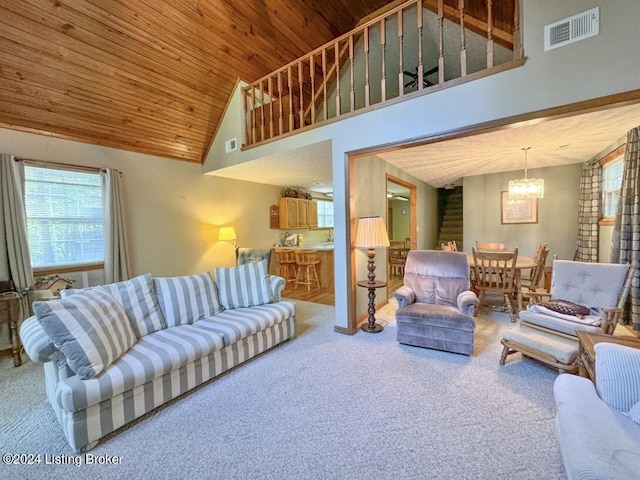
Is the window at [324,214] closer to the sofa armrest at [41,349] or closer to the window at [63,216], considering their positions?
the window at [63,216]

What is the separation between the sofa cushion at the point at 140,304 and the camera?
2.30 meters

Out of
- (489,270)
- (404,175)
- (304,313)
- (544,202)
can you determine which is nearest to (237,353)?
(304,313)

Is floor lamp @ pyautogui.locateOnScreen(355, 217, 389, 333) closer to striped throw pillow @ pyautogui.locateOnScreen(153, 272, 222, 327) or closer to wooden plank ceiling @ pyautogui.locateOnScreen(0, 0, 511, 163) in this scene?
striped throw pillow @ pyautogui.locateOnScreen(153, 272, 222, 327)

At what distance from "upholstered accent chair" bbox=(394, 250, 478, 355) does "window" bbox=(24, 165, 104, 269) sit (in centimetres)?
414

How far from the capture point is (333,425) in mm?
1779

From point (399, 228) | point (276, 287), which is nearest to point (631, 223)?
point (276, 287)

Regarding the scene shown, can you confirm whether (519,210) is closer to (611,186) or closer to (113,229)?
(611,186)

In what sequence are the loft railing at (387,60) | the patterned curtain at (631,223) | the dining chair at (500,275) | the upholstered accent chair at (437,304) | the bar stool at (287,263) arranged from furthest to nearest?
1. the bar stool at (287,263)
2. the dining chair at (500,275)
3. the loft railing at (387,60)
4. the patterned curtain at (631,223)
5. the upholstered accent chair at (437,304)

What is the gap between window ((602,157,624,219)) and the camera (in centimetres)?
379

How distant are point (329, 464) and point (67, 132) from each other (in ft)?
15.2

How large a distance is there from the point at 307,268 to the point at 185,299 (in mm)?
3242

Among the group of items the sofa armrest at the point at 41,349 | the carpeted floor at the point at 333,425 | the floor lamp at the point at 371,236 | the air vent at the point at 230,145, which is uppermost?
the air vent at the point at 230,145

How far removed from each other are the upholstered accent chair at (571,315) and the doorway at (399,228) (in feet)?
7.75

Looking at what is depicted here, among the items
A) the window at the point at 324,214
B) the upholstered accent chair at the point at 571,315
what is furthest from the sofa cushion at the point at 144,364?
the window at the point at 324,214
